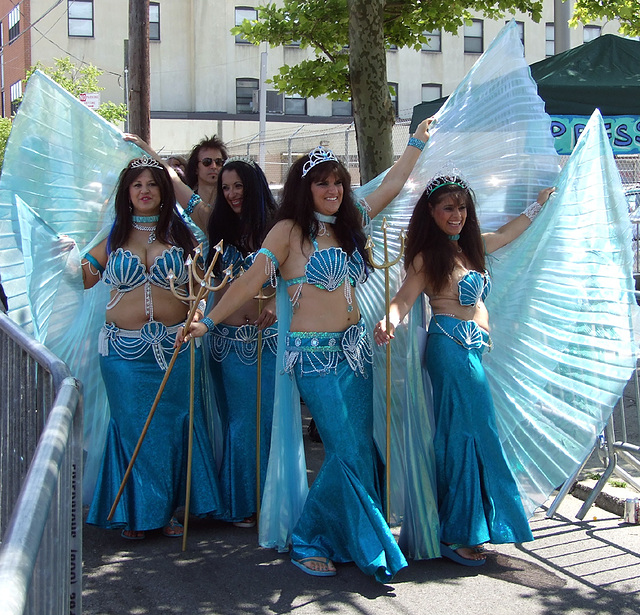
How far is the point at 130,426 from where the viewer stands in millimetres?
4980

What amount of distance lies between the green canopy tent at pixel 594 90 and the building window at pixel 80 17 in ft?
94.4

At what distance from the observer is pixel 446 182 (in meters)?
4.67

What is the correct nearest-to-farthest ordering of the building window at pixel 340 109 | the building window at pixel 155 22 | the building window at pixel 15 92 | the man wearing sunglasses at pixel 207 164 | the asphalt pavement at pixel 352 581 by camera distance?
the asphalt pavement at pixel 352 581 → the man wearing sunglasses at pixel 207 164 → the building window at pixel 155 22 → the building window at pixel 340 109 → the building window at pixel 15 92

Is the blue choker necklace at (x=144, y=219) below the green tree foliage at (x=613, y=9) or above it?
below

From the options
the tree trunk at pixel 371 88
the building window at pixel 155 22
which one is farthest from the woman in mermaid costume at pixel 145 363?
the building window at pixel 155 22

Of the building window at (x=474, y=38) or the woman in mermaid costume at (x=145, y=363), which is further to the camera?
the building window at (x=474, y=38)

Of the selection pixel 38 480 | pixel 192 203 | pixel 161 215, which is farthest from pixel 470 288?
pixel 38 480

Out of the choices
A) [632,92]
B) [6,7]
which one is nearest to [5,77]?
[6,7]

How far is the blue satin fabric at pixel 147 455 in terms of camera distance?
194 inches

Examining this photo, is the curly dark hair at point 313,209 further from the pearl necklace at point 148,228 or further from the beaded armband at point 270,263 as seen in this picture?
the pearl necklace at point 148,228

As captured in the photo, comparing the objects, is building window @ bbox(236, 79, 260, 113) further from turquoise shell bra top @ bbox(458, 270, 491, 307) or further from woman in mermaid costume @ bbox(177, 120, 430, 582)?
turquoise shell bra top @ bbox(458, 270, 491, 307)

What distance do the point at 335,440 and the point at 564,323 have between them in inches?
58.3

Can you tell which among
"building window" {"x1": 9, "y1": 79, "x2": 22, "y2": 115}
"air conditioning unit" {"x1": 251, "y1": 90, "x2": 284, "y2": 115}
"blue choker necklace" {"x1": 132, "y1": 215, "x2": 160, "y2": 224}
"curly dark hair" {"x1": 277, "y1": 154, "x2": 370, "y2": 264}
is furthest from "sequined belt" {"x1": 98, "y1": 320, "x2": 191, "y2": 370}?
"building window" {"x1": 9, "y1": 79, "x2": 22, "y2": 115}

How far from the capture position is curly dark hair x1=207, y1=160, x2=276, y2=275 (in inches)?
205
